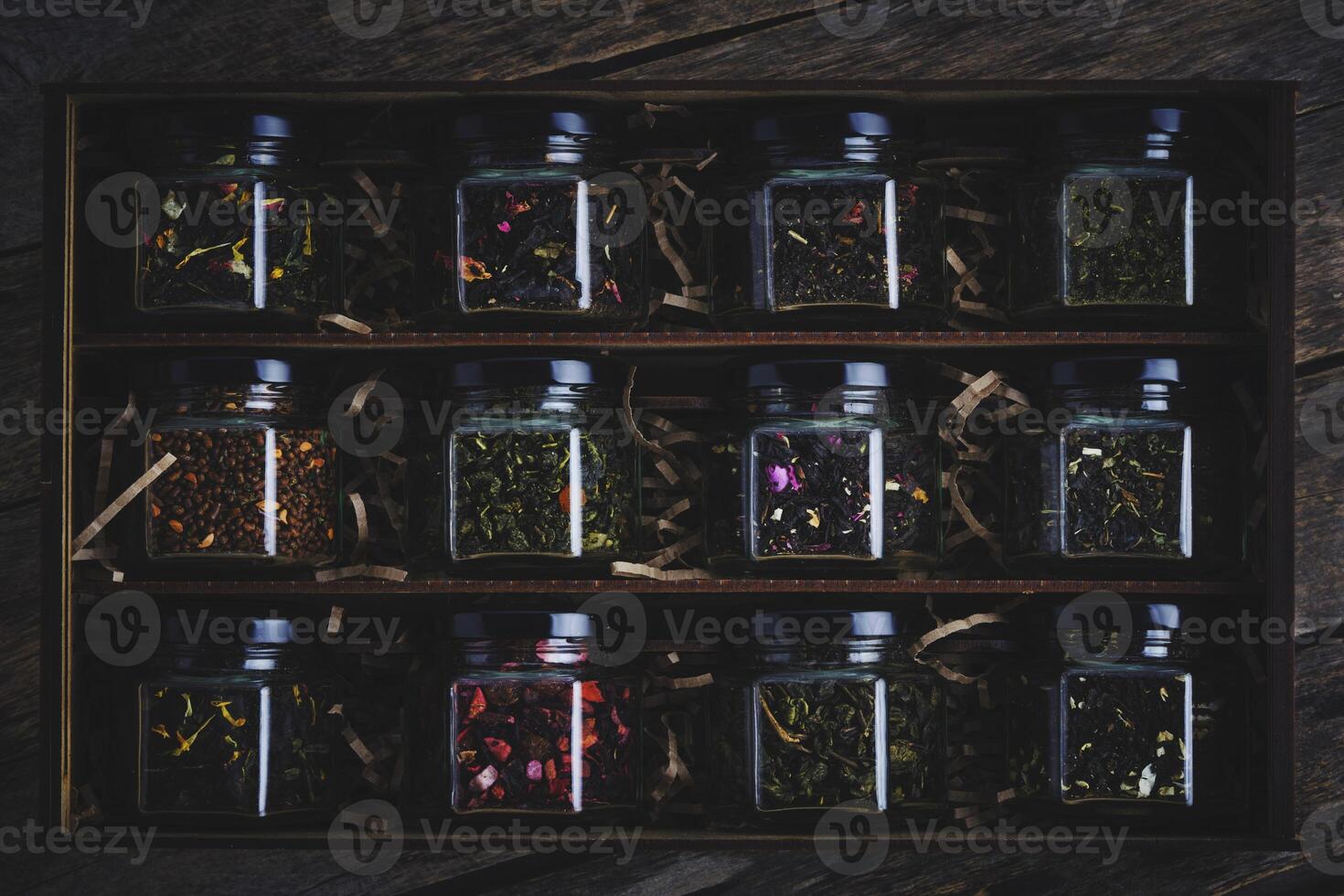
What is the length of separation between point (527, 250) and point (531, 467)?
29cm

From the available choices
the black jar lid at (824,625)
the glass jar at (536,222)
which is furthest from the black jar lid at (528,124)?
the black jar lid at (824,625)

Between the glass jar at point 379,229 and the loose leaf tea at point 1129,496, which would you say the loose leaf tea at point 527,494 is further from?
the loose leaf tea at point 1129,496

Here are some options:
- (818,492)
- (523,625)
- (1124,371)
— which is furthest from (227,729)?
(1124,371)

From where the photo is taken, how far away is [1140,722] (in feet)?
4.85

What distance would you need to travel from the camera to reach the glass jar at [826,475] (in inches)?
57.6

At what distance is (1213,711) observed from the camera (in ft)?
4.89

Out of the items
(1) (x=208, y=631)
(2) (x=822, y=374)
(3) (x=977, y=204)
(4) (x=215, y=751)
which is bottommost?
(4) (x=215, y=751)

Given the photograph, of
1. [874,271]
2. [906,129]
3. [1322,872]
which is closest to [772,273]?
[874,271]

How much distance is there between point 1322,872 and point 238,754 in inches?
65.4

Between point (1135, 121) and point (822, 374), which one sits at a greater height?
point (1135, 121)

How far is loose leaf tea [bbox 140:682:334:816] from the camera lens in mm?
1474

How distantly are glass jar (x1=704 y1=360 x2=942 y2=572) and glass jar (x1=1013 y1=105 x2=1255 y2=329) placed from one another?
273 mm

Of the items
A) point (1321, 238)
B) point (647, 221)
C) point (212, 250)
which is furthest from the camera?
point (1321, 238)

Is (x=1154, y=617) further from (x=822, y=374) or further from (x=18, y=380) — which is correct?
(x=18, y=380)
